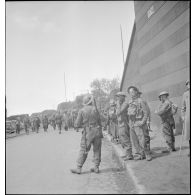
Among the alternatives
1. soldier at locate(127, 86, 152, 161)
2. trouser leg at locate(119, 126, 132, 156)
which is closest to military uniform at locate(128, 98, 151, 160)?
soldier at locate(127, 86, 152, 161)

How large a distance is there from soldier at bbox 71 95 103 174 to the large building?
11.3 ft

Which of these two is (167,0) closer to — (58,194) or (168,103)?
(168,103)

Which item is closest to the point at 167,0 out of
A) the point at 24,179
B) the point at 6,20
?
the point at 6,20

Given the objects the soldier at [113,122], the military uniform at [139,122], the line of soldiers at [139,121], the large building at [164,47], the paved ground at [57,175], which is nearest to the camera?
the paved ground at [57,175]

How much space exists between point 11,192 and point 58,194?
1002mm

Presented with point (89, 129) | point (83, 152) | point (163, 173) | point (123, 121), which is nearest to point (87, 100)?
point (89, 129)

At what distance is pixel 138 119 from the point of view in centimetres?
671

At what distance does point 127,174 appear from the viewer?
227 inches

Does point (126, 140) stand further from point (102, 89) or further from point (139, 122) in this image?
point (102, 89)

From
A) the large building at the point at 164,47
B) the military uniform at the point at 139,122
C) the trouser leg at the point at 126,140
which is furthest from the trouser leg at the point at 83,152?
the large building at the point at 164,47

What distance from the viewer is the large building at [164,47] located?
805 cm

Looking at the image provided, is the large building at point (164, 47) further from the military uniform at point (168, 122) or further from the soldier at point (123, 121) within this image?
the soldier at point (123, 121)

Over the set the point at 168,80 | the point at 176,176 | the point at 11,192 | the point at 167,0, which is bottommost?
the point at 11,192

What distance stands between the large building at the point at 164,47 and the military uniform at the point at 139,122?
213 centimetres
